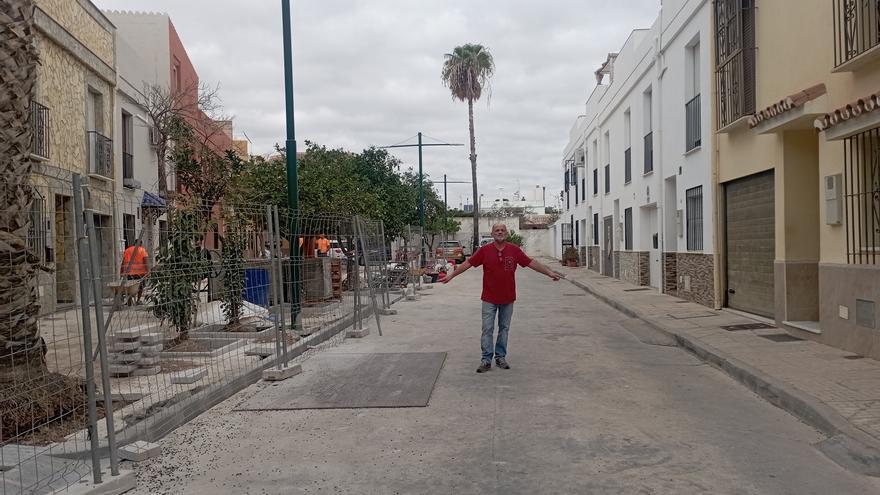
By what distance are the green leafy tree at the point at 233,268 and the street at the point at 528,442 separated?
6.89ft

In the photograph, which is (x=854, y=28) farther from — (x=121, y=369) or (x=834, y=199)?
(x=121, y=369)

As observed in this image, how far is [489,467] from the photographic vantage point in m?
4.70

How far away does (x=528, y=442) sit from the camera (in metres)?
5.25

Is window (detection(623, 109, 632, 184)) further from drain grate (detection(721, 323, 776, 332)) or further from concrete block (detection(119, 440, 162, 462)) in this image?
concrete block (detection(119, 440, 162, 462))

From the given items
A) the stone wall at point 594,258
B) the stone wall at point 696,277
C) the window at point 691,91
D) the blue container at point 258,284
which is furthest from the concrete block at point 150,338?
the stone wall at point 594,258

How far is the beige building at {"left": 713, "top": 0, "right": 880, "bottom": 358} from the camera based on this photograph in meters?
8.05

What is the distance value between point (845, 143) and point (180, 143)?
14239 millimetres

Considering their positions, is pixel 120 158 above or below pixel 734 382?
above

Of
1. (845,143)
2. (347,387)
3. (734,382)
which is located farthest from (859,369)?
(347,387)

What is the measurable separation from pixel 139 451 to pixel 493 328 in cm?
426

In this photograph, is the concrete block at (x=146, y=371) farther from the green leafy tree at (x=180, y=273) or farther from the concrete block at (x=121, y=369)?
the green leafy tree at (x=180, y=273)

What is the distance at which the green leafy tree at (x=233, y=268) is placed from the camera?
966cm

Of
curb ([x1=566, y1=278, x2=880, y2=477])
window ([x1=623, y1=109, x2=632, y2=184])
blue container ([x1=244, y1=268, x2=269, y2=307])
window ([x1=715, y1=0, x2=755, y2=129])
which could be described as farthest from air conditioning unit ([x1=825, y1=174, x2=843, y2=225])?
window ([x1=623, y1=109, x2=632, y2=184])

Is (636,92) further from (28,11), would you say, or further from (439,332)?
(28,11)
